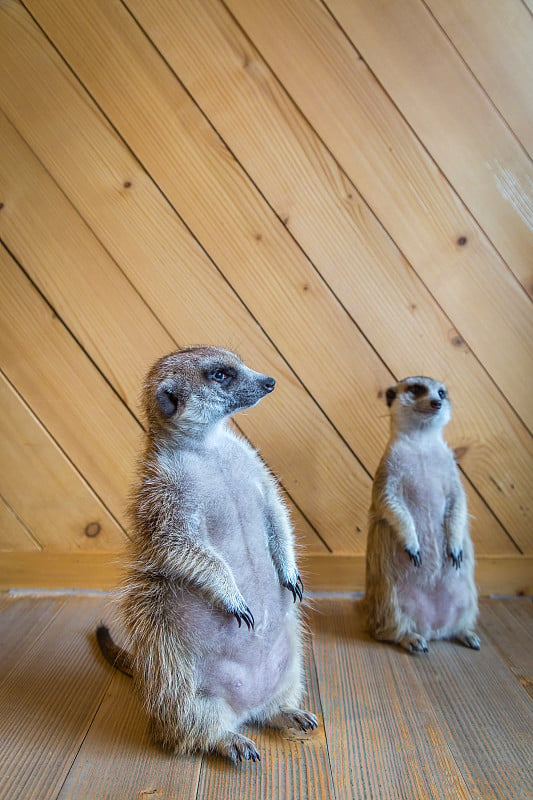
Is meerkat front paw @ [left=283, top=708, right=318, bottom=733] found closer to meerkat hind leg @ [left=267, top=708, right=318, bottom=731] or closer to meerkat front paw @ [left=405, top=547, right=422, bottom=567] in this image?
meerkat hind leg @ [left=267, top=708, right=318, bottom=731]

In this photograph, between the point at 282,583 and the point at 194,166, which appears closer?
the point at 282,583

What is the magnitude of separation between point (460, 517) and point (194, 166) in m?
1.36

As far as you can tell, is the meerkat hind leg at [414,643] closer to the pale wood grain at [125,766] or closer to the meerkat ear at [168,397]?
the pale wood grain at [125,766]

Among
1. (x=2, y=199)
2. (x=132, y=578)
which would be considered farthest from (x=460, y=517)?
(x=2, y=199)

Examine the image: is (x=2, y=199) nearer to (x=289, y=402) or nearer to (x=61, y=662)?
(x=289, y=402)

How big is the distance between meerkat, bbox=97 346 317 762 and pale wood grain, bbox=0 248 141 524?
73 centimetres

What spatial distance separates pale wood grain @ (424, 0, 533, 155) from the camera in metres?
2.08

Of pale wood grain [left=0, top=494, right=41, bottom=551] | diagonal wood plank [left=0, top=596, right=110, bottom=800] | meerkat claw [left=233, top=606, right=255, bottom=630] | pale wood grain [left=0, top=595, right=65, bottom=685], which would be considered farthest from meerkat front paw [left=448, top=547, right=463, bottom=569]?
pale wood grain [left=0, top=494, right=41, bottom=551]

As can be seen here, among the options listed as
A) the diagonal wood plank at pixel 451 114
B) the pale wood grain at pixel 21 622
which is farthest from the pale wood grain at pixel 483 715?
the diagonal wood plank at pixel 451 114

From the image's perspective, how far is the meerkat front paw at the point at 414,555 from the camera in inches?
77.3

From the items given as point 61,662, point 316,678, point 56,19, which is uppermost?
point 56,19

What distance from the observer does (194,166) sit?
2.17 meters

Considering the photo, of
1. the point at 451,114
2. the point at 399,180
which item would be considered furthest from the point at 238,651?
the point at 451,114

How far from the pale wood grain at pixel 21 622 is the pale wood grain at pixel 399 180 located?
1586 mm
